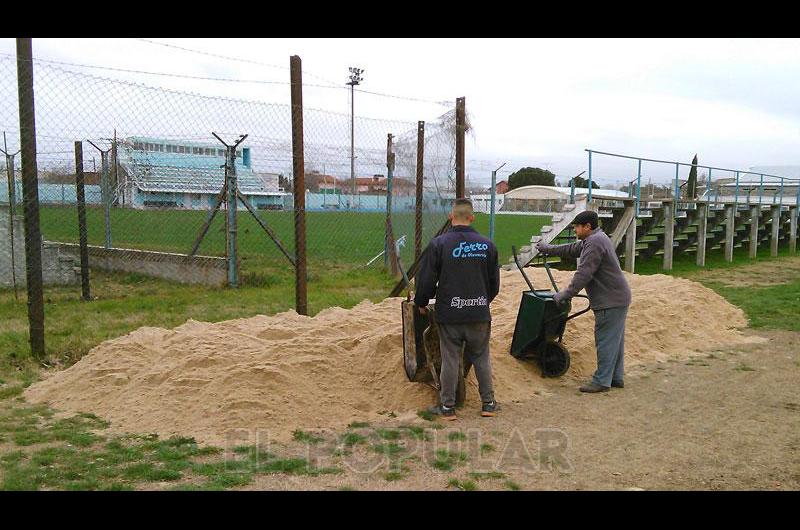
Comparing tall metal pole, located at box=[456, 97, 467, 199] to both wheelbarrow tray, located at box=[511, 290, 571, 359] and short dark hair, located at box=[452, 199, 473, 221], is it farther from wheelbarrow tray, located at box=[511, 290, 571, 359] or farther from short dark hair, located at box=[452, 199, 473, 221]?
short dark hair, located at box=[452, 199, 473, 221]

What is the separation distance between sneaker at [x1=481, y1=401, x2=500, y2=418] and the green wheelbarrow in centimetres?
126

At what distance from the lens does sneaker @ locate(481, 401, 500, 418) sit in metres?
5.57

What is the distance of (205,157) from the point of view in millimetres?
12602

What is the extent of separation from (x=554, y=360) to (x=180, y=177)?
29.4ft

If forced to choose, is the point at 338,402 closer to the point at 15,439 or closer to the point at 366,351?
the point at 366,351

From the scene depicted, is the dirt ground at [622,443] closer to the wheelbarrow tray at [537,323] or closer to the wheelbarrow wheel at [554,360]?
the wheelbarrow wheel at [554,360]

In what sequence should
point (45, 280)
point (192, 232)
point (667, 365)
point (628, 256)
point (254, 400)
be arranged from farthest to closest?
point (192, 232) → point (628, 256) → point (45, 280) → point (667, 365) → point (254, 400)

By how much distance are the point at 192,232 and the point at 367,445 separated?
60.9 feet

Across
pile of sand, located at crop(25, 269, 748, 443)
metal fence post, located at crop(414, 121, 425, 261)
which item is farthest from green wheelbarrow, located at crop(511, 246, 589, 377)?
metal fence post, located at crop(414, 121, 425, 261)

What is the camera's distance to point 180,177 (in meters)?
13.1

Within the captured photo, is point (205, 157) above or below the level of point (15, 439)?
above

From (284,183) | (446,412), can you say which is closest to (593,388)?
(446,412)

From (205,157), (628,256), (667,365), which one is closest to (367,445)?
(667,365)

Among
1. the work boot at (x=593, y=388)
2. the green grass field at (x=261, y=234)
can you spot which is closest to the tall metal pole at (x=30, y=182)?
the work boot at (x=593, y=388)
